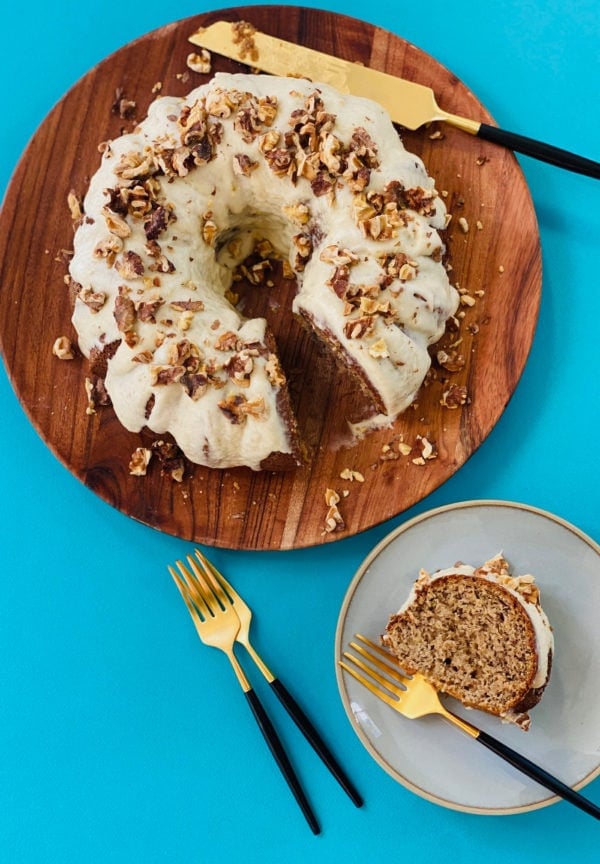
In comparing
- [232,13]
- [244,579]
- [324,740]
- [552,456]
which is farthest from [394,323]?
[324,740]

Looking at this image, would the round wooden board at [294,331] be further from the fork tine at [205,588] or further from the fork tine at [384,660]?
the fork tine at [384,660]

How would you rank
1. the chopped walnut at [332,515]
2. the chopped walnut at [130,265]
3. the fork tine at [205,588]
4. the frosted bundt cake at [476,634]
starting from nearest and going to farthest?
the chopped walnut at [130,265] → the frosted bundt cake at [476,634] → the chopped walnut at [332,515] → the fork tine at [205,588]

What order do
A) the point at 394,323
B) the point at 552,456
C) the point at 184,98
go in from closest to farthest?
the point at 394,323
the point at 184,98
the point at 552,456

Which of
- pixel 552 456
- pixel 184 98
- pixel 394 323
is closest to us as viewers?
pixel 394 323

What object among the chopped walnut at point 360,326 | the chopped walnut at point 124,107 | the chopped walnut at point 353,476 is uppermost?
the chopped walnut at point 124,107

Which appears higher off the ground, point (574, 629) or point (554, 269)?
point (554, 269)

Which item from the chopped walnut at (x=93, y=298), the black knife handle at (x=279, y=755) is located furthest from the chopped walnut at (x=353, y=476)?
the chopped walnut at (x=93, y=298)

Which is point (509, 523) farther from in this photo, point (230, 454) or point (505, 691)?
point (230, 454)
